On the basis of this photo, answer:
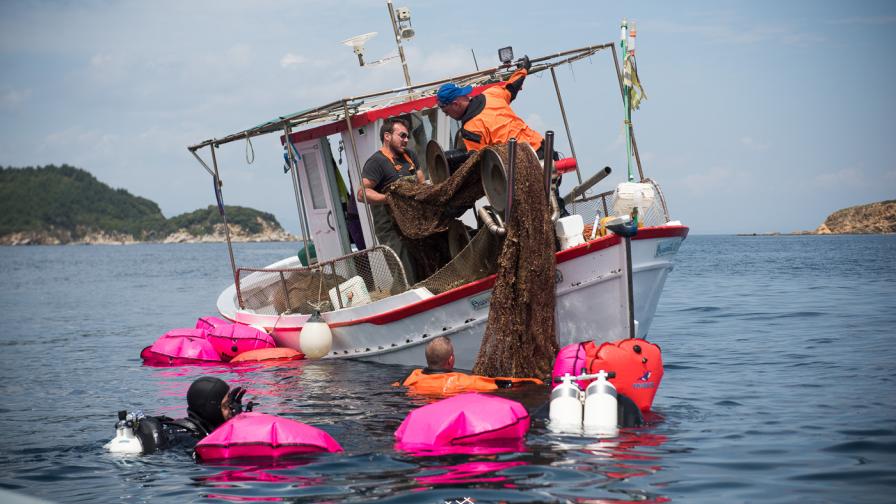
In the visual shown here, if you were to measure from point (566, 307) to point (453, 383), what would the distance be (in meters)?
1.75

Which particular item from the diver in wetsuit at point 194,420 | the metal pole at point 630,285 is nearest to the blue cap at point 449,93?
the metal pole at point 630,285

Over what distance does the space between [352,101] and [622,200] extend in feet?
10.6

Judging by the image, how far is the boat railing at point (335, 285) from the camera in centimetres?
1173

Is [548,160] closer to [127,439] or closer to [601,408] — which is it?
[601,408]

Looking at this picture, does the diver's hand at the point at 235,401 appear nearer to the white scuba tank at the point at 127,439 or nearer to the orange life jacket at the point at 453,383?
the white scuba tank at the point at 127,439

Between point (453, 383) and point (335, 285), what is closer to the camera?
point (453, 383)

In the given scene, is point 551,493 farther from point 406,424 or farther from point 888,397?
point 888,397

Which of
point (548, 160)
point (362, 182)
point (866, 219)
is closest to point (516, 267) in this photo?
point (548, 160)

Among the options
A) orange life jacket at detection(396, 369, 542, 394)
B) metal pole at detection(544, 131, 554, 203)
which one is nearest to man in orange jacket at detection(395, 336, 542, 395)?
orange life jacket at detection(396, 369, 542, 394)

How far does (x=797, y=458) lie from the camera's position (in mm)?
7117

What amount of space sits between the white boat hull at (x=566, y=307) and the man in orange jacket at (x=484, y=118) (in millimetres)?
1363

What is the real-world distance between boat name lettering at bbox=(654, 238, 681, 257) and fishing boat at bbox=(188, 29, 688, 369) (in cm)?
1

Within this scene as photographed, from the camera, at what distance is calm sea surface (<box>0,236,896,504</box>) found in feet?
21.1

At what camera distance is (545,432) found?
775 cm
